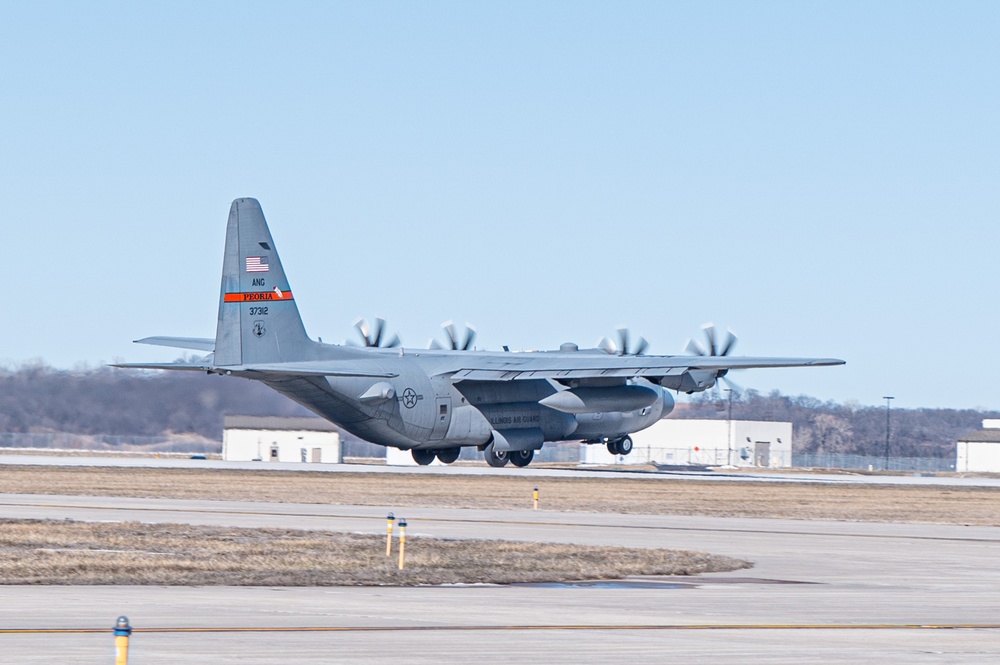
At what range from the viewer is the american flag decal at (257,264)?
5869cm

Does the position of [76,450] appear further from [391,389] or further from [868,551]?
[868,551]

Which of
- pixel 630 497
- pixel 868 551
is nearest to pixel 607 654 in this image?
pixel 868 551

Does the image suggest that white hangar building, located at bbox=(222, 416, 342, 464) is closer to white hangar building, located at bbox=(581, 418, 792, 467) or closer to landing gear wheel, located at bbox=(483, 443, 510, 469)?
landing gear wheel, located at bbox=(483, 443, 510, 469)

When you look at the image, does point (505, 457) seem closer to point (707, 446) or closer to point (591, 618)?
point (707, 446)

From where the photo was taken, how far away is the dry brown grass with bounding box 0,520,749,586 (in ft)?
80.8

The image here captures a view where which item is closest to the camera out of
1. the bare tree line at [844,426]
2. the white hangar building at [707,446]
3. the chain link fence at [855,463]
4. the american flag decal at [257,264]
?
the american flag decal at [257,264]

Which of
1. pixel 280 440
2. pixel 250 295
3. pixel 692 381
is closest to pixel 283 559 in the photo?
pixel 250 295

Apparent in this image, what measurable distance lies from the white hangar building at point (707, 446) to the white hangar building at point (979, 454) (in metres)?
13.1

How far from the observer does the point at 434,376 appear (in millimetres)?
67688

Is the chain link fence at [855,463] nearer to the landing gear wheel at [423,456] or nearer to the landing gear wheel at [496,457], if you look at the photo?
the landing gear wheel at [496,457]

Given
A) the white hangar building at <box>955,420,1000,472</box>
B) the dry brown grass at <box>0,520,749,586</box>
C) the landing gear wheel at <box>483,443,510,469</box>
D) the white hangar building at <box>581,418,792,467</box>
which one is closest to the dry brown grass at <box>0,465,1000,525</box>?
the landing gear wheel at <box>483,443,510,469</box>

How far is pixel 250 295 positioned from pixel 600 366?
55.6 ft

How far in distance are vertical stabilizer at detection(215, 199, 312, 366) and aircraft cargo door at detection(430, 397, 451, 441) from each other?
9646 millimetres

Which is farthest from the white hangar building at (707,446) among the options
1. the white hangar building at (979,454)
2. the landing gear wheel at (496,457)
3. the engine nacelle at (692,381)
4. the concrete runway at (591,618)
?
the concrete runway at (591,618)
